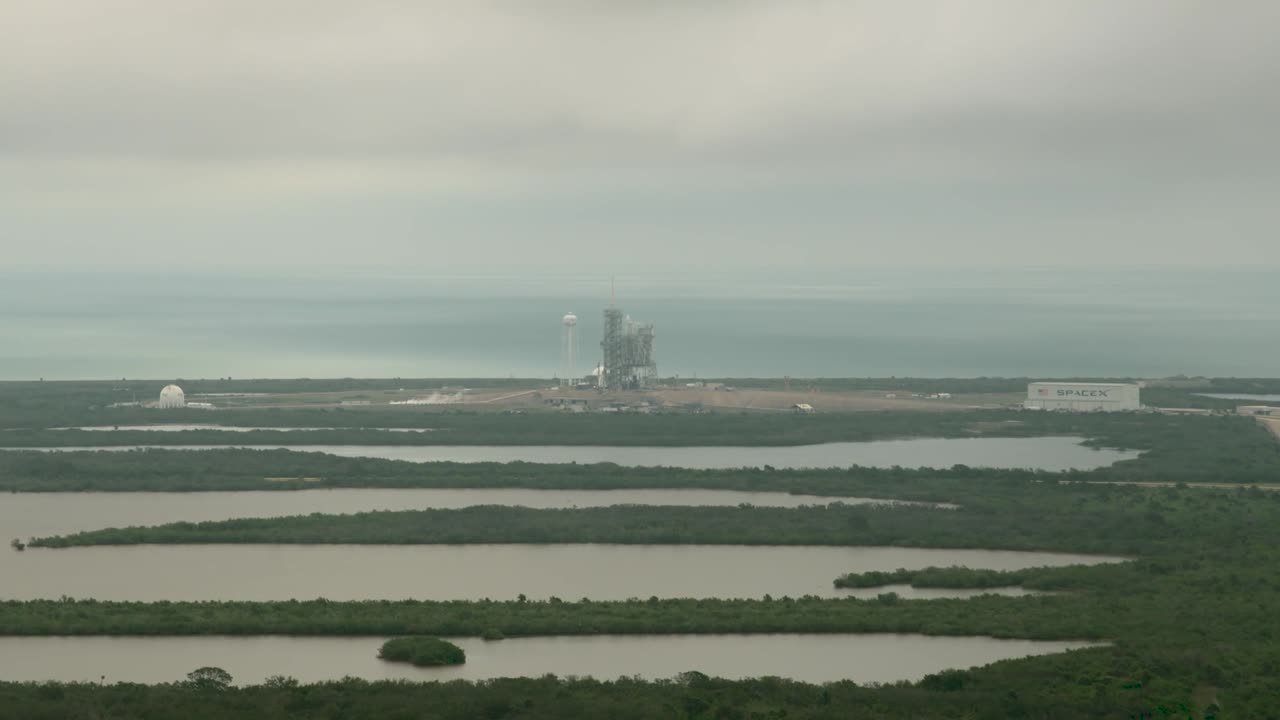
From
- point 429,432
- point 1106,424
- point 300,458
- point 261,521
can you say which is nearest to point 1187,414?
point 1106,424

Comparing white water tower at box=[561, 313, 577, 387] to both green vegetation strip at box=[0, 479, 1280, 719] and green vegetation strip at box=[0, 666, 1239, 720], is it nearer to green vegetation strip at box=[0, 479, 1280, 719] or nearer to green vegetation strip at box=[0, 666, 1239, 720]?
green vegetation strip at box=[0, 479, 1280, 719]

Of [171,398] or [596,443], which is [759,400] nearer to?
[596,443]

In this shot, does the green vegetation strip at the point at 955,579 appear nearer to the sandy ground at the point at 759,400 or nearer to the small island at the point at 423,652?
the small island at the point at 423,652

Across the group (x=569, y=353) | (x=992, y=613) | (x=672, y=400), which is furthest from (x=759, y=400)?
(x=992, y=613)

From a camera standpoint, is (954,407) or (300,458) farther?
(954,407)

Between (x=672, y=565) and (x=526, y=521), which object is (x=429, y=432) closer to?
(x=526, y=521)

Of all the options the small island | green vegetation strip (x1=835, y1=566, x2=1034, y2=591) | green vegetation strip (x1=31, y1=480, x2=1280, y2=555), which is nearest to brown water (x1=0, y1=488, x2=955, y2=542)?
green vegetation strip (x1=31, y1=480, x2=1280, y2=555)

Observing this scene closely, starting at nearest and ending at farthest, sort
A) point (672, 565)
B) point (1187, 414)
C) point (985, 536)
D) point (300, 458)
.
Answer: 1. point (672, 565)
2. point (985, 536)
3. point (300, 458)
4. point (1187, 414)
